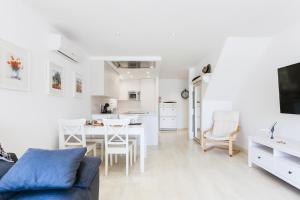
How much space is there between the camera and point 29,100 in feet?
8.96

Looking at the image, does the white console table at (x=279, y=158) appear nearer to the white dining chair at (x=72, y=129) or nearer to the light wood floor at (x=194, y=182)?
the light wood floor at (x=194, y=182)

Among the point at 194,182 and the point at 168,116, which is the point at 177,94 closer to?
the point at 168,116

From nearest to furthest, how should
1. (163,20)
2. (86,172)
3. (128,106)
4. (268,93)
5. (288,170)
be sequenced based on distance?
(86,172), (288,170), (163,20), (268,93), (128,106)

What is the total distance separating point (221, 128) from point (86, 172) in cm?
403

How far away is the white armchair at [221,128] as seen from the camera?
4.79 m

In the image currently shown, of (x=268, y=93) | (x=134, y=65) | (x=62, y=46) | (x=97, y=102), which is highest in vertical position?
(x=134, y=65)

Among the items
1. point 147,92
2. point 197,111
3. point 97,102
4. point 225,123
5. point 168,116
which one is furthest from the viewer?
point 168,116

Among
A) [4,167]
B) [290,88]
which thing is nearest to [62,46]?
[4,167]

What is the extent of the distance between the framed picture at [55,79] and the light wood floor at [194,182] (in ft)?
4.99

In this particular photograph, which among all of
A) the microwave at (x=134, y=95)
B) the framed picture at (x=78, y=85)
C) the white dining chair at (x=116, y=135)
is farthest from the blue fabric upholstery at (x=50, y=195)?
the microwave at (x=134, y=95)

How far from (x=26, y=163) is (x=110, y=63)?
457 cm

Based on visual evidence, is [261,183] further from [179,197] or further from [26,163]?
[26,163]

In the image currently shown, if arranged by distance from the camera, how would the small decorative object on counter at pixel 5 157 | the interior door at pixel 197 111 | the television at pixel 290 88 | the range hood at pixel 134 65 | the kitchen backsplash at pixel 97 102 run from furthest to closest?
the interior door at pixel 197 111 < the range hood at pixel 134 65 < the kitchen backsplash at pixel 97 102 < the television at pixel 290 88 < the small decorative object on counter at pixel 5 157

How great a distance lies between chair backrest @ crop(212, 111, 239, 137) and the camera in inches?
192
